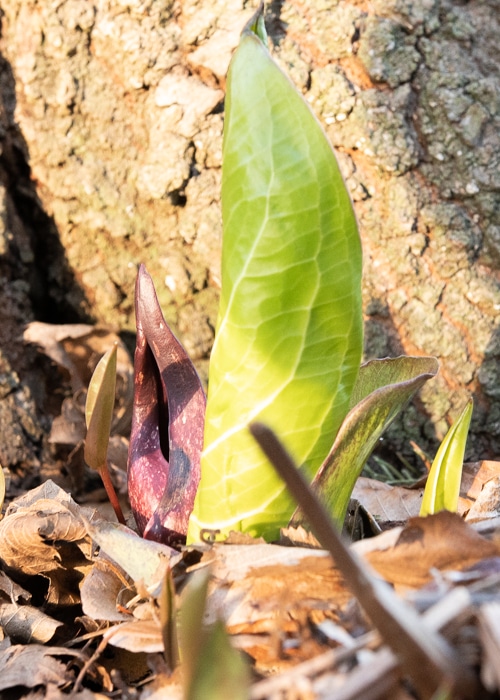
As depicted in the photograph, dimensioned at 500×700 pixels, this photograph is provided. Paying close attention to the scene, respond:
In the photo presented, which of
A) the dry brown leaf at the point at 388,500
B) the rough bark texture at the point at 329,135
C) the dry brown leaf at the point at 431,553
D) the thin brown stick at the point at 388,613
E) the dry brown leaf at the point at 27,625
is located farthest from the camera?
the rough bark texture at the point at 329,135

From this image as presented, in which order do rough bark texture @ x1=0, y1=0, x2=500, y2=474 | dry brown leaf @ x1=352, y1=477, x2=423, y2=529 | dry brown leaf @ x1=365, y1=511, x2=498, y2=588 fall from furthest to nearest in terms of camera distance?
rough bark texture @ x1=0, y1=0, x2=500, y2=474, dry brown leaf @ x1=352, y1=477, x2=423, y2=529, dry brown leaf @ x1=365, y1=511, x2=498, y2=588

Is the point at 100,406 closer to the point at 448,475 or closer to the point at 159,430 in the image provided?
the point at 159,430

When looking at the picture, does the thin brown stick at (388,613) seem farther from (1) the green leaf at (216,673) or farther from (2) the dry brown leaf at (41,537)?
(2) the dry brown leaf at (41,537)

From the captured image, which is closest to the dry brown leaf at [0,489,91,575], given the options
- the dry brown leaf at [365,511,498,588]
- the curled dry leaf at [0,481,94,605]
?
the curled dry leaf at [0,481,94,605]

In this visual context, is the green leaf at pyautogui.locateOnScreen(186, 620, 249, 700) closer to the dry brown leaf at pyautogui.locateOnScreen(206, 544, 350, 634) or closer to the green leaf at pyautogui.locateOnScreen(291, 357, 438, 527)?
the dry brown leaf at pyautogui.locateOnScreen(206, 544, 350, 634)

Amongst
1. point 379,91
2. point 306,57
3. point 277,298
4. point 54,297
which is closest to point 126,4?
point 306,57

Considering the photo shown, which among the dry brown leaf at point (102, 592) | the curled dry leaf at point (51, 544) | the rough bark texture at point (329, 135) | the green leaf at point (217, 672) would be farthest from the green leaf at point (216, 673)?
the rough bark texture at point (329, 135)
